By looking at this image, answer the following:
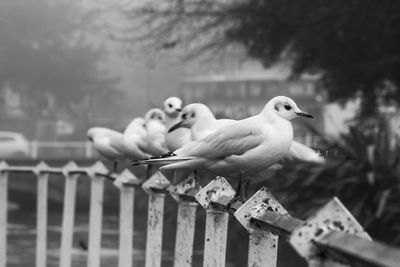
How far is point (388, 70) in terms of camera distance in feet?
Result: 76.5

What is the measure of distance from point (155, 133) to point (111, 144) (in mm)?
2018

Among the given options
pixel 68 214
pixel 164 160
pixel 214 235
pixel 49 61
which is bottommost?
pixel 214 235

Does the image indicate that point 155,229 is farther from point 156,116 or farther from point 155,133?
point 156,116

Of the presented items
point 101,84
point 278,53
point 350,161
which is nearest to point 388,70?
point 278,53

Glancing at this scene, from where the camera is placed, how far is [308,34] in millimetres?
23156

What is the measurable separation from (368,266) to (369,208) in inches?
544

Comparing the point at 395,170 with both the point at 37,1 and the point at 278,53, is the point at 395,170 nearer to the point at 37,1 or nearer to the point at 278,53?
the point at 278,53

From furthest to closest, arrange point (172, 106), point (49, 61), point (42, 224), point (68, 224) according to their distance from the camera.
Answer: point (49, 61)
point (42, 224)
point (68, 224)
point (172, 106)

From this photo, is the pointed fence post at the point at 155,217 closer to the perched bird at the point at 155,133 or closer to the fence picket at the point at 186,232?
the fence picket at the point at 186,232

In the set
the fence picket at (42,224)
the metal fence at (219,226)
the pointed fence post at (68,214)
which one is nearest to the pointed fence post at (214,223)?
the metal fence at (219,226)

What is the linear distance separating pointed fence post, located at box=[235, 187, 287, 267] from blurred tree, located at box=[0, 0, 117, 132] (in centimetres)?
7039

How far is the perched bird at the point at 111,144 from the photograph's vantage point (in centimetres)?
884

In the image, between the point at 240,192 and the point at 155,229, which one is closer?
the point at 240,192

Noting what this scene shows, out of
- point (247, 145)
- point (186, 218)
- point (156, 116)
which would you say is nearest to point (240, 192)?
point (247, 145)
